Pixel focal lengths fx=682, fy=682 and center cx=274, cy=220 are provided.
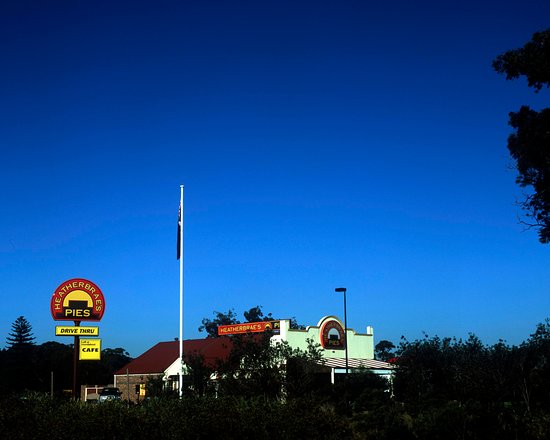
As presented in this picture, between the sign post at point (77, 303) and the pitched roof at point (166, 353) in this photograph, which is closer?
the sign post at point (77, 303)

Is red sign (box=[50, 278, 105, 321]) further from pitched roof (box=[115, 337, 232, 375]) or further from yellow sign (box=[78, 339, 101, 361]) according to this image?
pitched roof (box=[115, 337, 232, 375])

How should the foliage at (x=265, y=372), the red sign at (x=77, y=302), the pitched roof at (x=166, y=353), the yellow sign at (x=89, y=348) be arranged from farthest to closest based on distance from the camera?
the pitched roof at (x=166, y=353), the yellow sign at (x=89, y=348), the red sign at (x=77, y=302), the foliage at (x=265, y=372)

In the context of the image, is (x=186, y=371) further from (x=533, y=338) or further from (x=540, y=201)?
(x=540, y=201)

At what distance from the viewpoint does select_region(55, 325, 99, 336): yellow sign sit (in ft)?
102

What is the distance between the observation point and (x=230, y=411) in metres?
14.6

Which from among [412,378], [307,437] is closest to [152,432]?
[307,437]

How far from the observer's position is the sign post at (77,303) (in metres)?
31.5

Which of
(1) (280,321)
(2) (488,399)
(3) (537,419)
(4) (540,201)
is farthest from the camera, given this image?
(1) (280,321)

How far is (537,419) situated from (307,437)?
4.27m

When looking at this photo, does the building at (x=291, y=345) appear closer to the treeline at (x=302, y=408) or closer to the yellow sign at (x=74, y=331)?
the treeline at (x=302, y=408)

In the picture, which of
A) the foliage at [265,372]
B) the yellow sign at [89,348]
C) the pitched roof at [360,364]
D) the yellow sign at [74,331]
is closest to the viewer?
the foliage at [265,372]

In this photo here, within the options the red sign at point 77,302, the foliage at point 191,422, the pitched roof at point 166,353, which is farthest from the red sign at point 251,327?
the foliage at point 191,422

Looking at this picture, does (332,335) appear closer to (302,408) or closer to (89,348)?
(89,348)

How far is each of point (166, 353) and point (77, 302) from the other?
33639 millimetres
